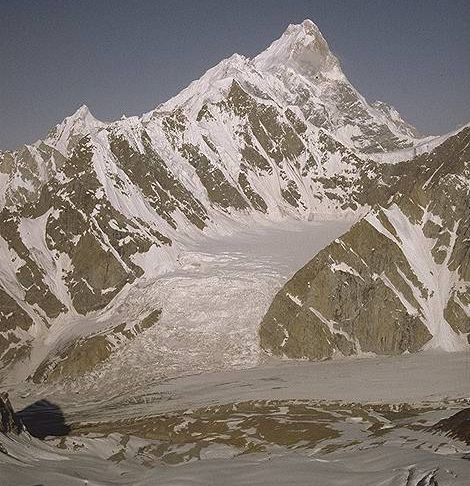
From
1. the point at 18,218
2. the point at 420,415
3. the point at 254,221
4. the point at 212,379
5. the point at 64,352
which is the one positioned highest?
the point at 18,218

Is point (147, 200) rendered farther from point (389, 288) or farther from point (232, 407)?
point (232, 407)

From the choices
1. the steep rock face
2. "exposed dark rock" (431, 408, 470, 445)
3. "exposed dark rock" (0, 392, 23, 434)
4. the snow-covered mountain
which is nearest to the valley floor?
"exposed dark rock" (0, 392, 23, 434)

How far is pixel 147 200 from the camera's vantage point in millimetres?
109125

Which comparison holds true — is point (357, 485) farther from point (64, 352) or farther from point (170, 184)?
point (170, 184)

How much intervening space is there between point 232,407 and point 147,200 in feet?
205

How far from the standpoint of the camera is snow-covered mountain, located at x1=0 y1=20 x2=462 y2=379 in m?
85.6

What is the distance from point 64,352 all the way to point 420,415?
152 ft

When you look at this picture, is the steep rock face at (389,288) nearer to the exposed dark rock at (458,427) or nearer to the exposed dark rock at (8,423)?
the exposed dark rock at (458,427)

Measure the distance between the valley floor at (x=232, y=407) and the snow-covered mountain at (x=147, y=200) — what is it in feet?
22.0

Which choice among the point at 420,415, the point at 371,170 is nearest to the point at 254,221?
the point at 371,170

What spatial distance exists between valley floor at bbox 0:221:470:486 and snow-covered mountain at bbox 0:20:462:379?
669 centimetres

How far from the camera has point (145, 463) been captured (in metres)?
30.0

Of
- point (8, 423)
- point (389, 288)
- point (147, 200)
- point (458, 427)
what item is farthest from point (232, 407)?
point (147, 200)

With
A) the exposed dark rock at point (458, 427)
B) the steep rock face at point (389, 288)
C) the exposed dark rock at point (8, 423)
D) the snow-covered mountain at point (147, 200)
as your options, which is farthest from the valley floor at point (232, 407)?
the snow-covered mountain at point (147, 200)
